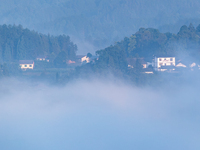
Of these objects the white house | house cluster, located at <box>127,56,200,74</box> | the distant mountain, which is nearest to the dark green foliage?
house cluster, located at <box>127,56,200,74</box>

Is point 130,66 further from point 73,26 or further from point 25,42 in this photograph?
point 73,26

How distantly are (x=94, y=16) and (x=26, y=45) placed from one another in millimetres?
30258

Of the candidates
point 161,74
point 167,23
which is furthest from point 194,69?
point 167,23

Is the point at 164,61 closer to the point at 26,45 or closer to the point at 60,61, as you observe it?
the point at 60,61

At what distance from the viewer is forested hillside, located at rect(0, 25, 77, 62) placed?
83.1 feet

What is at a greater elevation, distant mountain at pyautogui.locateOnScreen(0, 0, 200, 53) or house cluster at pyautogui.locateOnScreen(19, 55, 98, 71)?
distant mountain at pyautogui.locateOnScreen(0, 0, 200, 53)

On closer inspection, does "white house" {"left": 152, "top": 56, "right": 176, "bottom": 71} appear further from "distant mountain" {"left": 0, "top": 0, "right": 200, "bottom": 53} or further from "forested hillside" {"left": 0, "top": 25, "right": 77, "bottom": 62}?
"distant mountain" {"left": 0, "top": 0, "right": 200, "bottom": 53}

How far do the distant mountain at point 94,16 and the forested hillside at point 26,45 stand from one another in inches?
540

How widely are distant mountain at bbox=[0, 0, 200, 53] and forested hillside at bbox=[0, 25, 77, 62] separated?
13721 mm

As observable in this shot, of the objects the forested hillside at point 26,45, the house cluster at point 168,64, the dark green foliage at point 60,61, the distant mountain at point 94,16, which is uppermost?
the distant mountain at point 94,16

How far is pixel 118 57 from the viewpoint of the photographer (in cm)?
1717

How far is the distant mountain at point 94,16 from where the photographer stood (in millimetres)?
45625

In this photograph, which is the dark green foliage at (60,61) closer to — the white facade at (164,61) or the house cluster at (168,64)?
the house cluster at (168,64)

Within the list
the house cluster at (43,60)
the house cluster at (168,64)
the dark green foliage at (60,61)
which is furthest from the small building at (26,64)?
the house cluster at (168,64)
